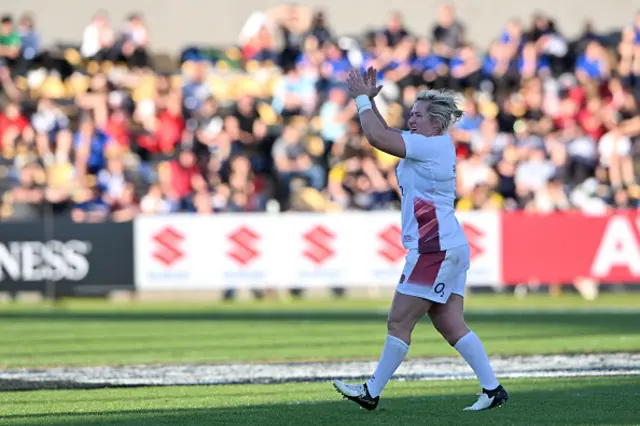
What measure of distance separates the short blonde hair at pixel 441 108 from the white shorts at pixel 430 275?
813 mm

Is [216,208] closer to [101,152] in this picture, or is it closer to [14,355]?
[101,152]

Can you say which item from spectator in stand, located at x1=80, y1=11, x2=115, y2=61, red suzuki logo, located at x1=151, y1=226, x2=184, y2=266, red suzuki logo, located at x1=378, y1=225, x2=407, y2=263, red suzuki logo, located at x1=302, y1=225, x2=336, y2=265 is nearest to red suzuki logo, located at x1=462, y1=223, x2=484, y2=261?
red suzuki logo, located at x1=378, y1=225, x2=407, y2=263

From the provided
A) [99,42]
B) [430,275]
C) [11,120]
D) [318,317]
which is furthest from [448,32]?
[430,275]

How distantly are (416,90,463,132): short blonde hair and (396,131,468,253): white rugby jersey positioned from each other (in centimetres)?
11

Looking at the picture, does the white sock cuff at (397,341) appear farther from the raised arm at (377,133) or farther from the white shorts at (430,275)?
the raised arm at (377,133)

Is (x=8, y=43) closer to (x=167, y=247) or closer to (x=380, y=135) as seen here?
(x=167, y=247)

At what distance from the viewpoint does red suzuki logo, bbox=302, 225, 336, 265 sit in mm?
22781

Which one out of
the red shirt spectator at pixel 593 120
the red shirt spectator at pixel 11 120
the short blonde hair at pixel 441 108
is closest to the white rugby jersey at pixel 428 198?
the short blonde hair at pixel 441 108

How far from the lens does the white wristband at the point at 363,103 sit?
8.20 metres

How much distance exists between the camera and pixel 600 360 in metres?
12.2

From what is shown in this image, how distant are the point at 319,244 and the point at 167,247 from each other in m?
2.63

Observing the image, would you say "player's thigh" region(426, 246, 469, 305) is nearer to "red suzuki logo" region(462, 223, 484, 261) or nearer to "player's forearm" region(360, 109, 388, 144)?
"player's forearm" region(360, 109, 388, 144)

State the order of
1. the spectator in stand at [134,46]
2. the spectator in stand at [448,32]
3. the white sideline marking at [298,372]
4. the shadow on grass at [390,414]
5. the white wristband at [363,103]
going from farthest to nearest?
the spectator in stand at [448,32]
the spectator in stand at [134,46]
the white sideline marking at [298,372]
the white wristband at [363,103]
the shadow on grass at [390,414]

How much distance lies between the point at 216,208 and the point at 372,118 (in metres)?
15.5
